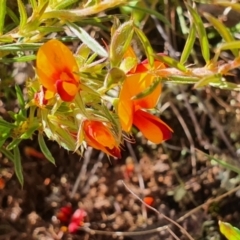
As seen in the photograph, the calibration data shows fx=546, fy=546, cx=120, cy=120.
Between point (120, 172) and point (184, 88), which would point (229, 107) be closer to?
point (184, 88)

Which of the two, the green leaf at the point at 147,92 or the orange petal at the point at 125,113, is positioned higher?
the green leaf at the point at 147,92

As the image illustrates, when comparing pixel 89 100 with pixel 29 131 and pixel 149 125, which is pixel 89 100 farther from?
pixel 29 131

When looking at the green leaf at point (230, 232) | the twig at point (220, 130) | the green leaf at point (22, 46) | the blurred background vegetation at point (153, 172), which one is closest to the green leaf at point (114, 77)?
the green leaf at point (22, 46)

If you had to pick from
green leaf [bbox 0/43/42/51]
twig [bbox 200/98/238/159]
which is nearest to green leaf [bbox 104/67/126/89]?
green leaf [bbox 0/43/42/51]

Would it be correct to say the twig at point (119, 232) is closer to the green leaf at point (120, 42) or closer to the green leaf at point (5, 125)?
the green leaf at point (5, 125)

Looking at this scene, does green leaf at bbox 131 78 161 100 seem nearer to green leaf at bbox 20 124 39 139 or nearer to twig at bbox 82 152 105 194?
green leaf at bbox 20 124 39 139

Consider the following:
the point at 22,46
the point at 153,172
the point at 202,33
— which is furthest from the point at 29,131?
the point at 153,172
